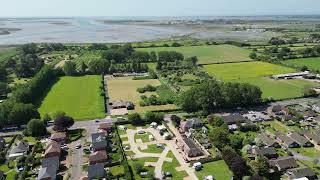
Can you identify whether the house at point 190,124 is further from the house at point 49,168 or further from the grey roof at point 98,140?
the house at point 49,168

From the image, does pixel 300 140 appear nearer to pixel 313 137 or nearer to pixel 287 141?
pixel 287 141

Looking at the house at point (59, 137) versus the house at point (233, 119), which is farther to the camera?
the house at point (233, 119)

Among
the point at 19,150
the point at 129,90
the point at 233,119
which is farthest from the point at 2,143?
the point at 233,119

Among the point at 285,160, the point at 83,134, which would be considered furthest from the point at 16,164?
the point at 285,160

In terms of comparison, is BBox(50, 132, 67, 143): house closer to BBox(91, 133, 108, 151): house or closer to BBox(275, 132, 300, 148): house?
BBox(91, 133, 108, 151): house

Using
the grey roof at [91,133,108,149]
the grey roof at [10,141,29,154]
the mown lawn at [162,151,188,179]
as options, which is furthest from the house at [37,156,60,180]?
the mown lawn at [162,151,188,179]

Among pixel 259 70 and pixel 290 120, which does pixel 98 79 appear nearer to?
pixel 259 70

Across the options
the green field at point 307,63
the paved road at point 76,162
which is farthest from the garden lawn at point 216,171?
the green field at point 307,63
